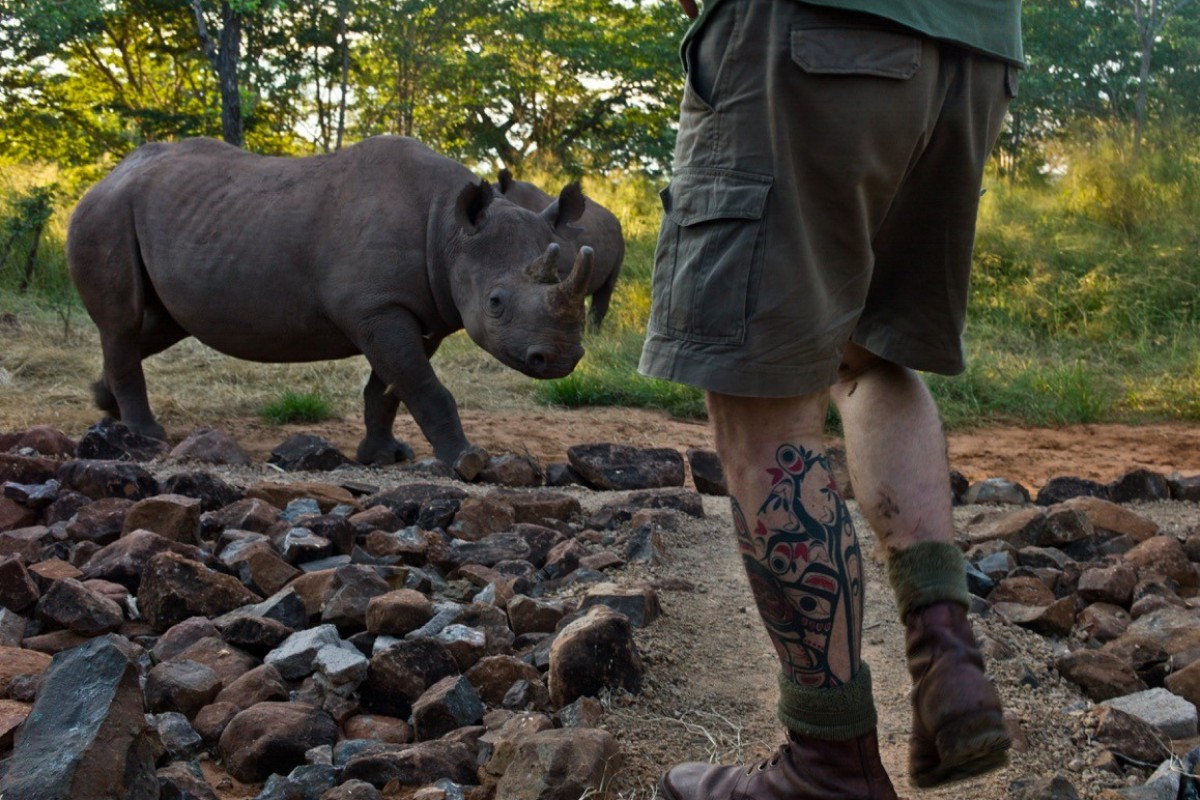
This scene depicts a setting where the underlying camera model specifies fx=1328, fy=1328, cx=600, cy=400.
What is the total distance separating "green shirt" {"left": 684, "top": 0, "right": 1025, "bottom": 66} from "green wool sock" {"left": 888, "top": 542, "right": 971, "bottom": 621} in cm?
76

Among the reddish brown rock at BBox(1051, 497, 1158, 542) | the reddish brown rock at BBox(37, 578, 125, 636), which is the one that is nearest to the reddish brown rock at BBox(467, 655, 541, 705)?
the reddish brown rock at BBox(37, 578, 125, 636)

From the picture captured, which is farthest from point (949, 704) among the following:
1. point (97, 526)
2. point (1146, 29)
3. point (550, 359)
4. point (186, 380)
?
point (1146, 29)

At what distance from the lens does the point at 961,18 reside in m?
1.92

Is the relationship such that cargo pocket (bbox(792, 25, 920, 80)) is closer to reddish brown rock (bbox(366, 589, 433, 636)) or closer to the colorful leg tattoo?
the colorful leg tattoo

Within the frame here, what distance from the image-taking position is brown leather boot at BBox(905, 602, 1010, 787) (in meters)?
1.84

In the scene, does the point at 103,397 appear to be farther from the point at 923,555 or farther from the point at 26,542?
the point at 923,555

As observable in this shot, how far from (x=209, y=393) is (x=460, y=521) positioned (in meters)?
4.36

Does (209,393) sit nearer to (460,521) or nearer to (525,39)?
(460,521)

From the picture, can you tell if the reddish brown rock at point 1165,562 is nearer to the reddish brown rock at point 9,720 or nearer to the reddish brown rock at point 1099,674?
the reddish brown rock at point 1099,674

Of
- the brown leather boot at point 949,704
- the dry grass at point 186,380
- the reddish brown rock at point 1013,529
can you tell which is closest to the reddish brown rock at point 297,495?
the reddish brown rock at point 1013,529

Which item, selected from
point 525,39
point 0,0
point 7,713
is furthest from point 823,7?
point 525,39

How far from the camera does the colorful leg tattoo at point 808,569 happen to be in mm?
1888

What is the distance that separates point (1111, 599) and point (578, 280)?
244cm

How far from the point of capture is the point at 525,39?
664 inches
